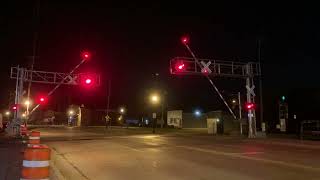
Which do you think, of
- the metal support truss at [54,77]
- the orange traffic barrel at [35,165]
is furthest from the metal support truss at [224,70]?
the orange traffic barrel at [35,165]

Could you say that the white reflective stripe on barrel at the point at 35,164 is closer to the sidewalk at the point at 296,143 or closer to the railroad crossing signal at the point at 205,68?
the sidewalk at the point at 296,143

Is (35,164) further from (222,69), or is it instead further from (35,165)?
(222,69)

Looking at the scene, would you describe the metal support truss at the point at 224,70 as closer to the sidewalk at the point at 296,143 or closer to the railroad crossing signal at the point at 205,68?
the railroad crossing signal at the point at 205,68

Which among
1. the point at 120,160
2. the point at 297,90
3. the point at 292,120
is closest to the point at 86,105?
the point at 297,90

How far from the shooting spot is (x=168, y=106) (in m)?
116

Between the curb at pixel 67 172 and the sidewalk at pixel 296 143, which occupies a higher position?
the sidewalk at pixel 296 143

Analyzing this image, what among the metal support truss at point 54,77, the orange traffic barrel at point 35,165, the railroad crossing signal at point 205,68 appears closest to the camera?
the orange traffic barrel at point 35,165

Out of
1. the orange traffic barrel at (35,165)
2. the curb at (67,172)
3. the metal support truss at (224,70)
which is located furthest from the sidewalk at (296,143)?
the orange traffic barrel at (35,165)

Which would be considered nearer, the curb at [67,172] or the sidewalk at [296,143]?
the curb at [67,172]

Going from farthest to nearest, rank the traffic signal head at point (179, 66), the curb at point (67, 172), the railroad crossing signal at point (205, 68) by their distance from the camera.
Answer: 1. the railroad crossing signal at point (205, 68)
2. the traffic signal head at point (179, 66)
3. the curb at point (67, 172)

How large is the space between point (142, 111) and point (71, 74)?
82847 millimetres

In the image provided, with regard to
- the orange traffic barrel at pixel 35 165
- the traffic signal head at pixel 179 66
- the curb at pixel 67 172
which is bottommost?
the curb at pixel 67 172

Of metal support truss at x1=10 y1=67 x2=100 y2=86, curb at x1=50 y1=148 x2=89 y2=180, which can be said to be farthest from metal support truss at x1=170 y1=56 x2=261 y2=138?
curb at x1=50 y1=148 x2=89 y2=180

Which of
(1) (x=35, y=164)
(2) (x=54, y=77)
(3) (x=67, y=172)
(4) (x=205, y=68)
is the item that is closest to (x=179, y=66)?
(4) (x=205, y=68)
